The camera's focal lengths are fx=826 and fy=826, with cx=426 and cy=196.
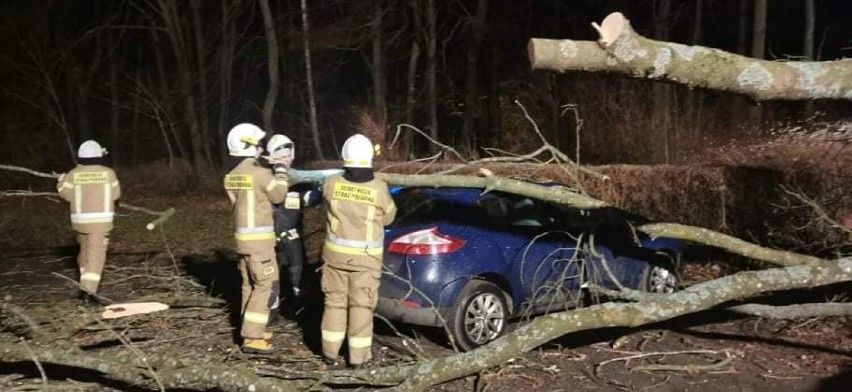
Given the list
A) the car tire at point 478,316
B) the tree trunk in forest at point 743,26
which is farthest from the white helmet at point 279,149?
the tree trunk in forest at point 743,26

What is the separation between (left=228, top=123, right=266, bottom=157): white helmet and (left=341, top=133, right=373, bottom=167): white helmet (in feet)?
3.82

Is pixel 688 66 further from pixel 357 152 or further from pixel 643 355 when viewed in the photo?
pixel 643 355

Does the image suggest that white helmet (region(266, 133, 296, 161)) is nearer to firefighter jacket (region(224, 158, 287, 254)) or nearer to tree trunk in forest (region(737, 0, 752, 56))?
firefighter jacket (region(224, 158, 287, 254))

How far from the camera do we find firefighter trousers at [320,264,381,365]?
5863mm

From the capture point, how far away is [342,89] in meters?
30.2

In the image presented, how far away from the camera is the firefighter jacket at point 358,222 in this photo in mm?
5812

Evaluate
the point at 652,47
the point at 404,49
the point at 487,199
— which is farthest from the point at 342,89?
the point at 652,47

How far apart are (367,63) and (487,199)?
859 inches

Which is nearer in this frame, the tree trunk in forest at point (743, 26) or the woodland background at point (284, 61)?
the tree trunk in forest at point (743, 26)

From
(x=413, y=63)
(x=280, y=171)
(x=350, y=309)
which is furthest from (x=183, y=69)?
(x=350, y=309)

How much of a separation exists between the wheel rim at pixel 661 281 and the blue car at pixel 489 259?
0.20 m

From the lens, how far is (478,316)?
629cm

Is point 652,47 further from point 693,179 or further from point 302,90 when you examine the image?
point 302,90

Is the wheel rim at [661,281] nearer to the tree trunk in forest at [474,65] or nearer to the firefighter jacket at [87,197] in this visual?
the firefighter jacket at [87,197]
